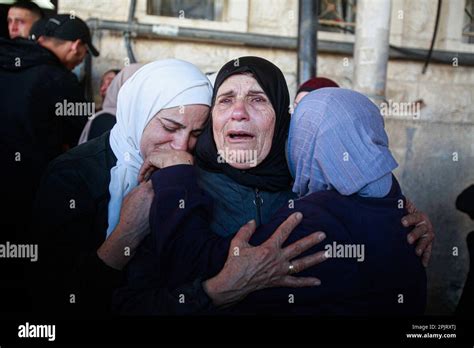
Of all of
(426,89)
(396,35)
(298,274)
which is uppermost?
(396,35)

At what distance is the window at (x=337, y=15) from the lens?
174 inches

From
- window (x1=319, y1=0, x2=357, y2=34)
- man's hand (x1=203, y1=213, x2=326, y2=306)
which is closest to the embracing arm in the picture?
man's hand (x1=203, y1=213, x2=326, y2=306)

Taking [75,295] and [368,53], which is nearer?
[75,295]

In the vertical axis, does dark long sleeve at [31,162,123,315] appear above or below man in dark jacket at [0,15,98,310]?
below

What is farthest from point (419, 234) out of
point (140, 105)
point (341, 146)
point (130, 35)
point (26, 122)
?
point (130, 35)

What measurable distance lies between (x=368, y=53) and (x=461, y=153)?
2.80ft

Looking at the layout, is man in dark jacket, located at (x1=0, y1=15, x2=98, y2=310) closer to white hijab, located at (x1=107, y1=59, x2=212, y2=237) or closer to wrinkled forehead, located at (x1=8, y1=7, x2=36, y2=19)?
white hijab, located at (x1=107, y1=59, x2=212, y2=237)

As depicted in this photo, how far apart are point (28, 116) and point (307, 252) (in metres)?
1.41

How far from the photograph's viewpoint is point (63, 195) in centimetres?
186

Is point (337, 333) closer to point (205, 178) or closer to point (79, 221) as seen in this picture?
point (205, 178)

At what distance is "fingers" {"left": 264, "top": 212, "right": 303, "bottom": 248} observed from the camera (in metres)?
1.62

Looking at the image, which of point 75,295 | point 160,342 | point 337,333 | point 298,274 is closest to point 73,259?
point 75,295

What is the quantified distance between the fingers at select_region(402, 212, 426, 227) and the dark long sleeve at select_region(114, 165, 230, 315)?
57cm

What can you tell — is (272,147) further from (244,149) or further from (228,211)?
A: (228,211)
